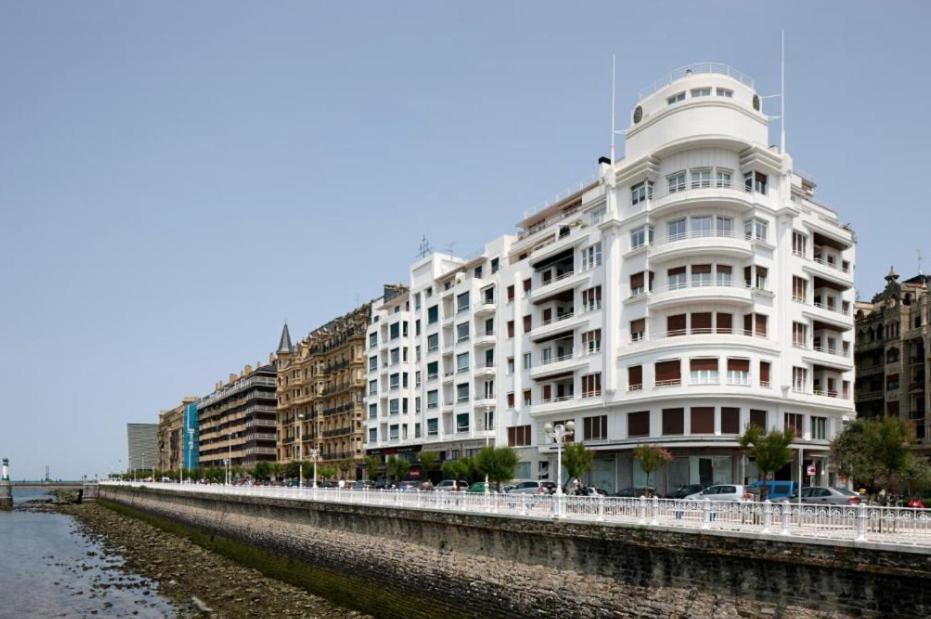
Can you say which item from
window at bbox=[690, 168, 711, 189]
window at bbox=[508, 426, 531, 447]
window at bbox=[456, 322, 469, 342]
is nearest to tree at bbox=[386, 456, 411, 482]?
window at bbox=[456, 322, 469, 342]

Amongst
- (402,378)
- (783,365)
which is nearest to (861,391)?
(783,365)

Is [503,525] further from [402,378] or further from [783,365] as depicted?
[402,378]

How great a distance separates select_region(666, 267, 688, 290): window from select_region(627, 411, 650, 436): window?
7888 mm

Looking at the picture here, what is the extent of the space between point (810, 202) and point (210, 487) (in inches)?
2139

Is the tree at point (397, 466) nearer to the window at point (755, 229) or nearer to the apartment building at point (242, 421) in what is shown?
the window at point (755, 229)

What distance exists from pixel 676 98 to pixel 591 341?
16885 millimetres

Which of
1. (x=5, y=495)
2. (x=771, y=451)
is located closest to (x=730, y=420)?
(x=771, y=451)

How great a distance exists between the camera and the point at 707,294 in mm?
46469

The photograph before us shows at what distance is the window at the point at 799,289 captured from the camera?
51.2 meters

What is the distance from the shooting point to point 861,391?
73562mm

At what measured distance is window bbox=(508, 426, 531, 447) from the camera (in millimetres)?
61125

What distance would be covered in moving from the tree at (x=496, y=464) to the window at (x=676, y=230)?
16774mm

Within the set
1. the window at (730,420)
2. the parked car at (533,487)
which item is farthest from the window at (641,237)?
the parked car at (533,487)

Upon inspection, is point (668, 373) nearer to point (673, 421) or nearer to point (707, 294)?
point (673, 421)
